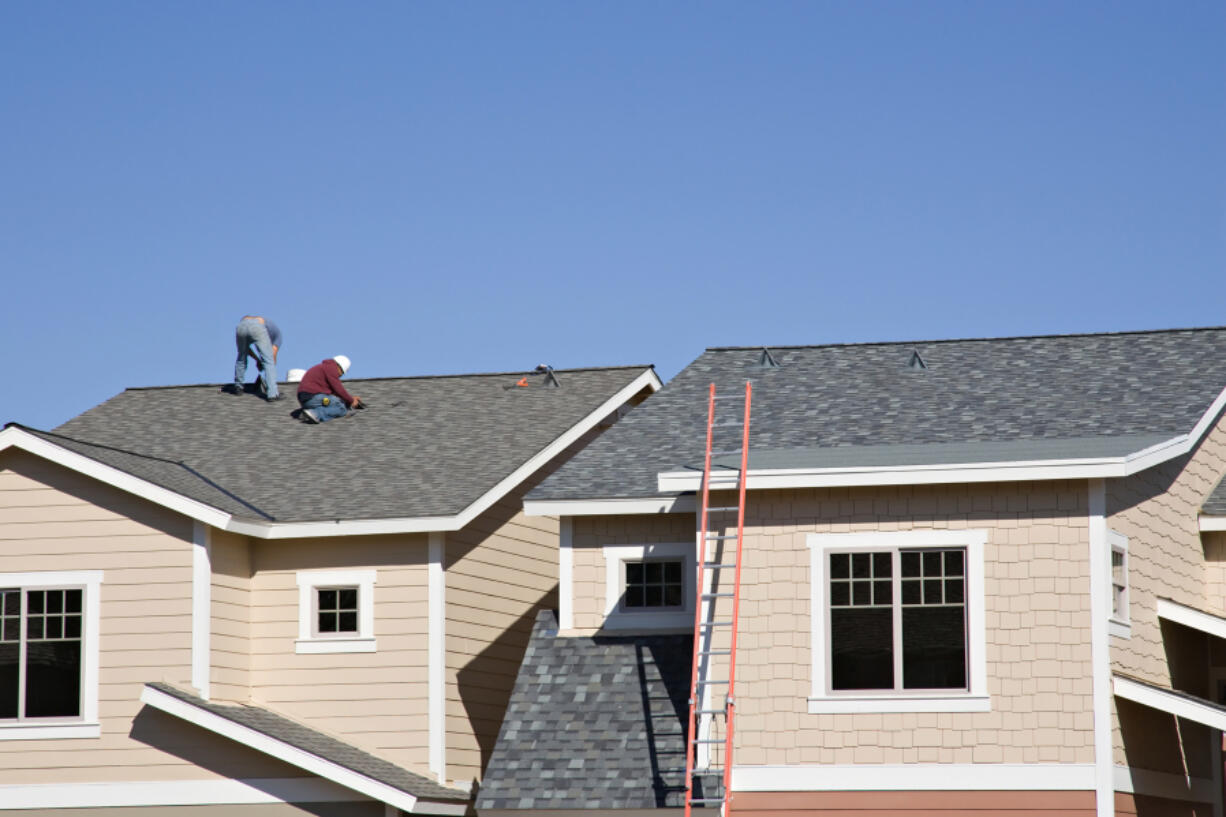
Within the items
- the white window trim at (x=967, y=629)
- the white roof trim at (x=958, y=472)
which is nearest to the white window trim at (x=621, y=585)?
the white roof trim at (x=958, y=472)

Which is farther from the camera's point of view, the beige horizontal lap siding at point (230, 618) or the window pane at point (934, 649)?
the beige horizontal lap siding at point (230, 618)

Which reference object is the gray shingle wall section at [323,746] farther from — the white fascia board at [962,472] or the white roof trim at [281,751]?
the white fascia board at [962,472]

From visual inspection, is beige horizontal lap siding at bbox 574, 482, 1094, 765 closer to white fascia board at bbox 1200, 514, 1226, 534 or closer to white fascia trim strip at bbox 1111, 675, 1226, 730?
white fascia trim strip at bbox 1111, 675, 1226, 730

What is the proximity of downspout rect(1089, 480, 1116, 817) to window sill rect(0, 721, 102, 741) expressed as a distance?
443 inches

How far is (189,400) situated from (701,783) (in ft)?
40.3

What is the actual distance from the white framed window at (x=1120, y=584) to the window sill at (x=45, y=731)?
37.8 ft

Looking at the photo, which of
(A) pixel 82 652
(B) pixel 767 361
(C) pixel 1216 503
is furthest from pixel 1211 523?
(A) pixel 82 652

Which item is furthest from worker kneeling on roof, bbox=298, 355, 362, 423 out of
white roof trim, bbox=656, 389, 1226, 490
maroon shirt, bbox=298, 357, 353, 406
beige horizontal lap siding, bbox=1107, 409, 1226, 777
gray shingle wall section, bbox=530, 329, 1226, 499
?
beige horizontal lap siding, bbox=1107, 409, 1226, 777

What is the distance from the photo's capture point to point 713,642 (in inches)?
725

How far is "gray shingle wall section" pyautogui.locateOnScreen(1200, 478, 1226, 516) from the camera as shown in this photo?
66.5 ft

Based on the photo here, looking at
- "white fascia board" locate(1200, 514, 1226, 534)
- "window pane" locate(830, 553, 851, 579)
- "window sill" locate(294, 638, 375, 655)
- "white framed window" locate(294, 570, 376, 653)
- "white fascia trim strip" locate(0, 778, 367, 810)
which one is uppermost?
"white fascia board" locate(1200, 514, 1226, 534)

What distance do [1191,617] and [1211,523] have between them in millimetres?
1792

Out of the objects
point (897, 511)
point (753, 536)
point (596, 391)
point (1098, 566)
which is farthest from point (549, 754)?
point (596, 391)

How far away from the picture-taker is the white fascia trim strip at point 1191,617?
18.6m
